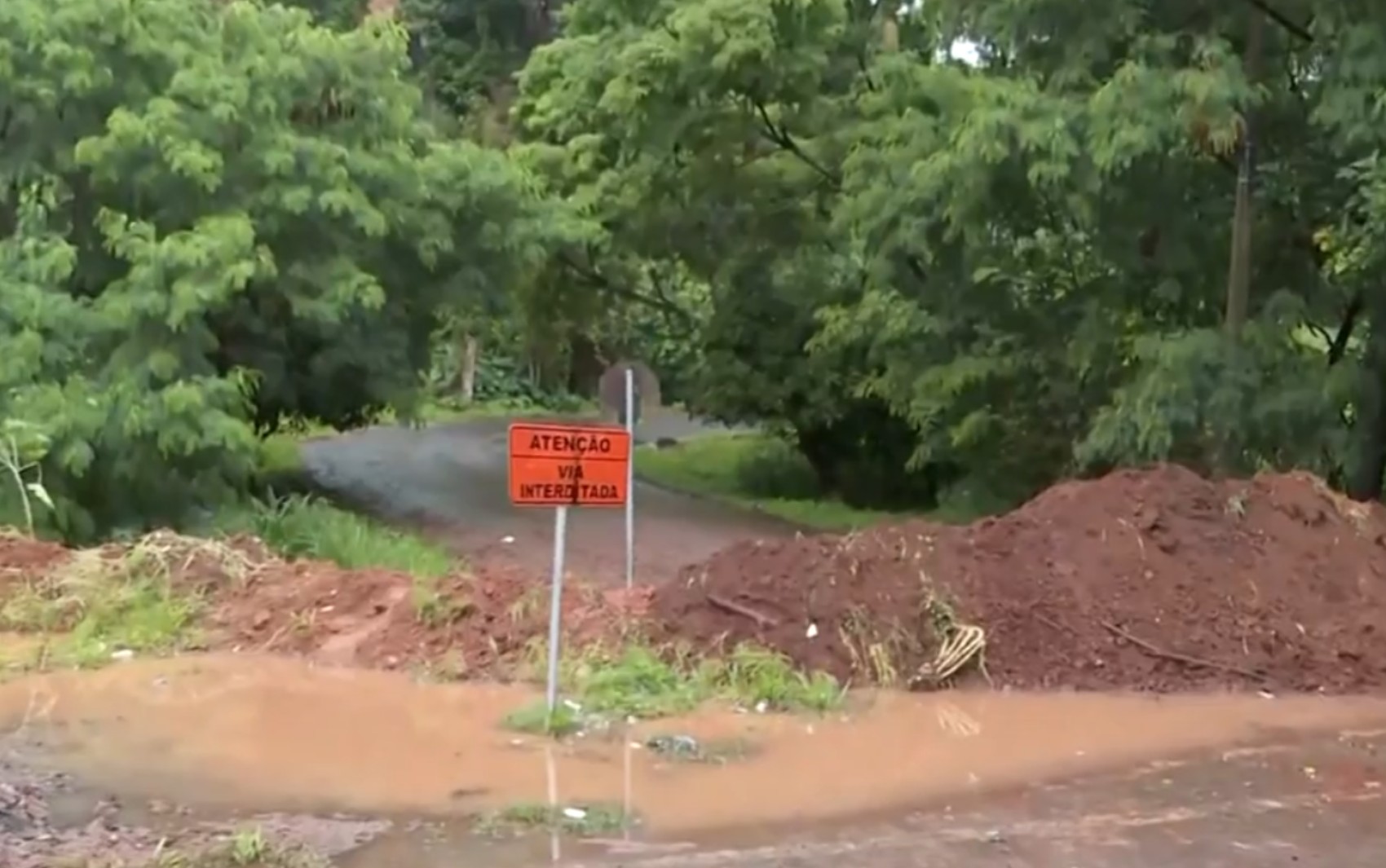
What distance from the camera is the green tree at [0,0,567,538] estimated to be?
53.8 ft

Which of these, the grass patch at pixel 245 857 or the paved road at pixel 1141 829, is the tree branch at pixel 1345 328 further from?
the grass patch at pixel 245 857

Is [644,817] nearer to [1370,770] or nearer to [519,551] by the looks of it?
[1370,770]

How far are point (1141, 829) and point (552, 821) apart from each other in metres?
2.67

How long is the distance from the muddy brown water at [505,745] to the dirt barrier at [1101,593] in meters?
0.40

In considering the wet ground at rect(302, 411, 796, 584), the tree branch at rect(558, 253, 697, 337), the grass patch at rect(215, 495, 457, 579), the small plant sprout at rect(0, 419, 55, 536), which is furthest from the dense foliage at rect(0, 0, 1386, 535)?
the tree branch at rect(558, 253, 697, 337)

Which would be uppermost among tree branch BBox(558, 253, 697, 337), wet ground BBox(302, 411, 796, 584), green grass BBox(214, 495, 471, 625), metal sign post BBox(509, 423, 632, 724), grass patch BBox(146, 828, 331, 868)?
tree branch BBox(558, 253, 697, 337)

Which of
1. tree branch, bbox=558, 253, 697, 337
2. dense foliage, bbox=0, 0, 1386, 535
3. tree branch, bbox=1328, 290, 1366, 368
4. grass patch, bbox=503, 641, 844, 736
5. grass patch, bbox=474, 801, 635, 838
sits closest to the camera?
grass patch, bbox=474, 801, 635, 838

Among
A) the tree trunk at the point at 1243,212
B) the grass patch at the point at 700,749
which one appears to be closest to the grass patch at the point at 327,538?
the grass patch at the point at 700,749

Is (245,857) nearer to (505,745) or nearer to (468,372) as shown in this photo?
(505,745)

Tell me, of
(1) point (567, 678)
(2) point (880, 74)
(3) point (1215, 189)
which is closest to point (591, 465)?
(1) point (567, 678)

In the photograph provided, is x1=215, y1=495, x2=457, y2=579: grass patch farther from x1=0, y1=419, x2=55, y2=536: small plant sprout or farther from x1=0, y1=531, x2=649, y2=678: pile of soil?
x1=0, y1=531, x2=649, y2=678: pile of soil

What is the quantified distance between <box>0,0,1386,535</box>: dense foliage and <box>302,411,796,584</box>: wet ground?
2.06 m

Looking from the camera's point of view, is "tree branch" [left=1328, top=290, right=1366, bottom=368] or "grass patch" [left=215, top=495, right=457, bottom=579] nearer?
"grass patch" [left=215, top=495, right=457, bottom=579]

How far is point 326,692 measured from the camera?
11227mm
